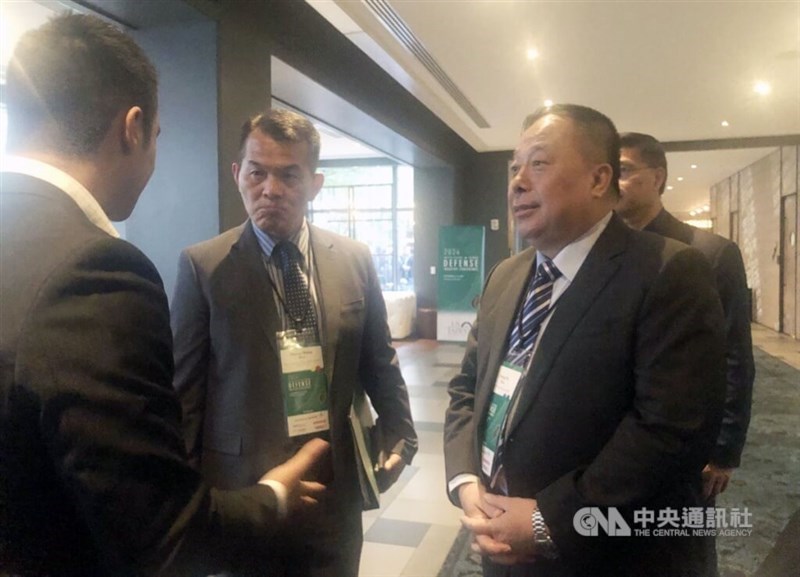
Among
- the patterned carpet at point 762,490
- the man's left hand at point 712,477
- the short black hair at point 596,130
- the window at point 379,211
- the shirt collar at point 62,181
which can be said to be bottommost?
the patterned carpet at point 762,490

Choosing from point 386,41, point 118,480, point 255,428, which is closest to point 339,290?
point 255,428

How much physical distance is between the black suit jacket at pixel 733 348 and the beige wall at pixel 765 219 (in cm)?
953

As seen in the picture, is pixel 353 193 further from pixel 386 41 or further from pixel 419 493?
pixel 419 493

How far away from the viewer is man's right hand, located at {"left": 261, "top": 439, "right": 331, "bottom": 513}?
42.6 inches

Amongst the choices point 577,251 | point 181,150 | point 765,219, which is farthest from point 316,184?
point 765,219

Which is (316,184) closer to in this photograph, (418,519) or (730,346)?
(730,346)

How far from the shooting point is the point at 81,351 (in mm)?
665

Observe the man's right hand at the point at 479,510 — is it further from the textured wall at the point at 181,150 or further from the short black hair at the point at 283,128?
the textured wall at the point at 181,150

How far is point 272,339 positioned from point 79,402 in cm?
81

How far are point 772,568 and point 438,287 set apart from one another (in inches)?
305

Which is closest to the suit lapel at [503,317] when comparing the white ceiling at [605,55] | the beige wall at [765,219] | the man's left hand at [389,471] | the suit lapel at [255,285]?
the man's left hand at [389,471]

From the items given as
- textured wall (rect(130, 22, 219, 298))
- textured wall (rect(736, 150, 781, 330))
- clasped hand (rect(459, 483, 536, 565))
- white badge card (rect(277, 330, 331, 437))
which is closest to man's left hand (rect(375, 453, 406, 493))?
white badge card (rect(277, 330, 331, 437))

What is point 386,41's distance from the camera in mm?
5016

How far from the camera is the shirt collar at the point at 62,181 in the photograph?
30.0 inches
